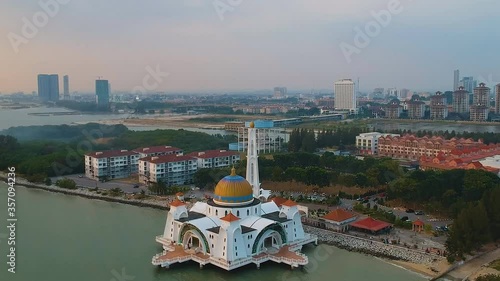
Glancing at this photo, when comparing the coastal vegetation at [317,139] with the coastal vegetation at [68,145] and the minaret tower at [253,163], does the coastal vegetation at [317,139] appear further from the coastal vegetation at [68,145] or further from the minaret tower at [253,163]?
the minaret tower at [253,163]

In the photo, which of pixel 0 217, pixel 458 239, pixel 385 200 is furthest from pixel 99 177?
pixel 458 239

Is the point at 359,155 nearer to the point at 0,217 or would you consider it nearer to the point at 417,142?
the point at 417,142

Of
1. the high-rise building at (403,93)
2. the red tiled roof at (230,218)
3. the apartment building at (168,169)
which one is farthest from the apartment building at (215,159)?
the high-rise building at (403,93)

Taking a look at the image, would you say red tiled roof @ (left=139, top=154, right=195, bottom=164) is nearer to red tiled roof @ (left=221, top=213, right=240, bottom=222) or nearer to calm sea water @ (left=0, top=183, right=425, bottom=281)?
calm sea water @ (left=0, top=183, right=425, bottom=281)

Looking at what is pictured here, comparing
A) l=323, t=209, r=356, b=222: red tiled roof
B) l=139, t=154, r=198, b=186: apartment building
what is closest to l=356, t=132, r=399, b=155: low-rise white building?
l=139, t=154, r=198, b=186: apartment building

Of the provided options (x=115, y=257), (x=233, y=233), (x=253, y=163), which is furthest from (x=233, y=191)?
(x=115, y=257)

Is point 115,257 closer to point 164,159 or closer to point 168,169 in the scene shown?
point 168,169
